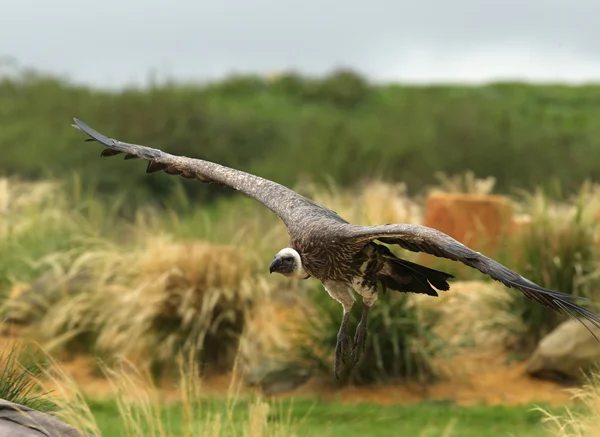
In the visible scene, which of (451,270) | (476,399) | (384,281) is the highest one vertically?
(384,281)

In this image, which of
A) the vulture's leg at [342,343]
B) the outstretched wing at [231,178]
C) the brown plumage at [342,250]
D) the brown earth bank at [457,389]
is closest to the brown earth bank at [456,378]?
the brown earth bank at [457,389]

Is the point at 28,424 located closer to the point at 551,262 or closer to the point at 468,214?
the point at 551,262

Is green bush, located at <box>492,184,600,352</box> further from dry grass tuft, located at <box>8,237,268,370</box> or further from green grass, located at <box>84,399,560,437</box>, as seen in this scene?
dry grass tuft, located at <box>8,237,268,370</box>

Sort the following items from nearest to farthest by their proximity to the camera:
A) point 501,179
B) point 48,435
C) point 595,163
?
point 48,435 < point 501,179 < point 595,163

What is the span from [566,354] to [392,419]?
210 centimetres

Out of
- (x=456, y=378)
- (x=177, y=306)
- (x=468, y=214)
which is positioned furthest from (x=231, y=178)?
(x=468, y=214)

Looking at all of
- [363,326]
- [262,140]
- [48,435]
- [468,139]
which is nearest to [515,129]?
[468,139]

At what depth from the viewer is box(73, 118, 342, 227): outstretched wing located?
6.28 m

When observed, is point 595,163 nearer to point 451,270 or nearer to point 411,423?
point 451,270

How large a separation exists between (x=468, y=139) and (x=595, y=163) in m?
2.88

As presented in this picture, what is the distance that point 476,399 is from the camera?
10008 millimetres

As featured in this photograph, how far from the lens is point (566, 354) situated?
10156 mm

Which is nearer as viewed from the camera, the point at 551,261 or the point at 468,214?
the point at 551,261

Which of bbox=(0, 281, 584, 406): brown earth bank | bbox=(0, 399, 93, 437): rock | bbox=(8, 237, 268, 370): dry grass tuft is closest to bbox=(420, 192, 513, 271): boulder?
bbox=(0, 281, 584, 406): brown earth bank
